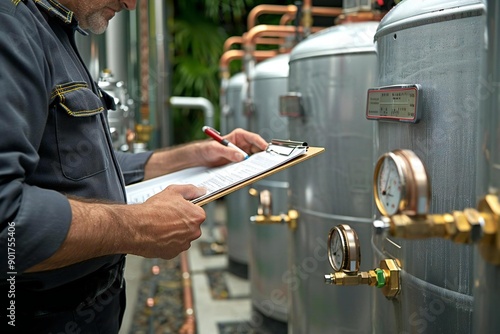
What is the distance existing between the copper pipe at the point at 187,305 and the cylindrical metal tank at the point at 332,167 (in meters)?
0.76

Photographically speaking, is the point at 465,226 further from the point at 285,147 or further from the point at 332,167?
the point at 332,167

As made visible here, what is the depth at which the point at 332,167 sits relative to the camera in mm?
1295

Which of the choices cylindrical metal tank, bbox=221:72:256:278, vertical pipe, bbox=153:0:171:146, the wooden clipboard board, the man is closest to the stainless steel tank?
the man

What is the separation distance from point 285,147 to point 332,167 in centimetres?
34

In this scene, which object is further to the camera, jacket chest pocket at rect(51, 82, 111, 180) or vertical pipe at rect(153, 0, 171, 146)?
vertical pipe at rect(153, 0, 171, 146)

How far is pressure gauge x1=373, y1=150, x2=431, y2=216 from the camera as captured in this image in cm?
59

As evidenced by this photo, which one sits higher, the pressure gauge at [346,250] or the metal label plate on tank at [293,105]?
the metal label plate on tank at [293,105]

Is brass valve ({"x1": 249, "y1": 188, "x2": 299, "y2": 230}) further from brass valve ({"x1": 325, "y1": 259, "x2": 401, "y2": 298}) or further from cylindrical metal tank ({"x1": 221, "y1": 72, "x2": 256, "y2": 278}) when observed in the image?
cylindrical metal tank ({"x1": 221, "y1": 72, "x2": 256, "y2": 278})

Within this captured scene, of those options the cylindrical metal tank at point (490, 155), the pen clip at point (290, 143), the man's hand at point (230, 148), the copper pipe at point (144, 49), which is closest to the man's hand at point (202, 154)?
the man's hand at point (230, 148)

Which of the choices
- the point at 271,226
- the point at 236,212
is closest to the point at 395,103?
the point at 271,226

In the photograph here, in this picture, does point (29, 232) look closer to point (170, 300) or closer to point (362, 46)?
point (362, 46)

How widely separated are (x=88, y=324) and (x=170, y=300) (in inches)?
67.5

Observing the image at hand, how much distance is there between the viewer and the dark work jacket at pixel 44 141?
25.4 inches

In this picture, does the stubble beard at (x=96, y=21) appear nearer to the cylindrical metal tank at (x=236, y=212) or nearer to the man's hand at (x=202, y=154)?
the man's hand at (x=202, y=154)
